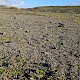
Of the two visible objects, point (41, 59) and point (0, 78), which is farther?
point (41, 59)

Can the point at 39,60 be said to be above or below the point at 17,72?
above

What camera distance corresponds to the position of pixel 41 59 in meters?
15.1

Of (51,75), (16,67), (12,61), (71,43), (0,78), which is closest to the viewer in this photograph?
(0,78)

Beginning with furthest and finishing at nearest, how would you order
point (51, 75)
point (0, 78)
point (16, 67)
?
point (16, 67)
point (51, 75)
point (0, 78)

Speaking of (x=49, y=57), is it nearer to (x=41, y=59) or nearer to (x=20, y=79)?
(x=41, y=59)

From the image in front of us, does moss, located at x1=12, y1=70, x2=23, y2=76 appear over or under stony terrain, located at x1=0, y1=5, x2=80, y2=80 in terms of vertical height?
under

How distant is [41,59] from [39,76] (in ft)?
10.0

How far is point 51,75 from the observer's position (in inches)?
489

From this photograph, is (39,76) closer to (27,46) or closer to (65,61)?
(65,61)

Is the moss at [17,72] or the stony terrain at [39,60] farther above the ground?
the stony terrain at [39,60]

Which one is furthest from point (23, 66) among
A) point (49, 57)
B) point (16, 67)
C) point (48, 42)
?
point (48, 42)

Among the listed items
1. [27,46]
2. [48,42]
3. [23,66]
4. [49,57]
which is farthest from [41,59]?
[48,42]

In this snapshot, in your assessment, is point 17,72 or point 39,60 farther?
point 39,60

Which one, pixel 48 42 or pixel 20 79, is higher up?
pixel 48 42
